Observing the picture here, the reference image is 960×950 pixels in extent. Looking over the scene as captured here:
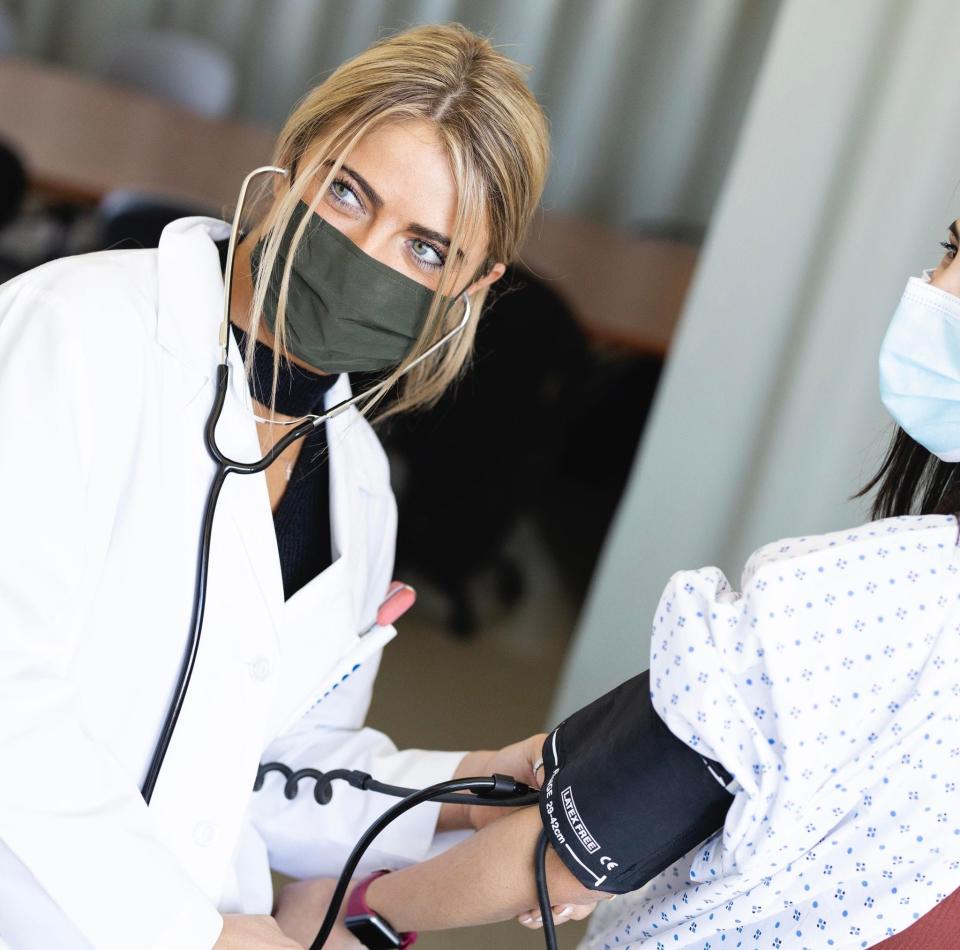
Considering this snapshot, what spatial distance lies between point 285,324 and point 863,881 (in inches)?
25.8

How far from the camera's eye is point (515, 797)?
0.99m

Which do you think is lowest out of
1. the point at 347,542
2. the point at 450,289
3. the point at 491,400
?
the point at 491,400

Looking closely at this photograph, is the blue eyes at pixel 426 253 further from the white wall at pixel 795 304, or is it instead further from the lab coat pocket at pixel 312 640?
the white wall at pixel 795 304

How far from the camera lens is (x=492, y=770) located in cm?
113

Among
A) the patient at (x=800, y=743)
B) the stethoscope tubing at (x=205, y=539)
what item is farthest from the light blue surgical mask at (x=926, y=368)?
the stethoscope tubing at (x=205, y=539)

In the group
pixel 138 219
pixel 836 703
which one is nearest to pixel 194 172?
pixel 138 219

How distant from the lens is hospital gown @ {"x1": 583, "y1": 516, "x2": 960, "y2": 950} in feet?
2.59

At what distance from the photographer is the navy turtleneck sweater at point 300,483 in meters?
1.12

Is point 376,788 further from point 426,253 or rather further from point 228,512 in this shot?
point 426,253

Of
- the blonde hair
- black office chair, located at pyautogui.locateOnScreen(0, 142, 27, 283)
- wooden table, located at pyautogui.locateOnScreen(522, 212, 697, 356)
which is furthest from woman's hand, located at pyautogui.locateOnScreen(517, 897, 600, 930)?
black office chair, located at pyautogui.locateOnScreen(0, 142, 27, 283)

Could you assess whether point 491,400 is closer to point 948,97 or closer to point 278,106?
point 948,97

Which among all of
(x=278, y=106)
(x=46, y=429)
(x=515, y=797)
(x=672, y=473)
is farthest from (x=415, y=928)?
(x=278, y=106)

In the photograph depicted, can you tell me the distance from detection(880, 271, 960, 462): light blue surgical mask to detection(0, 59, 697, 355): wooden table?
5.89 ft

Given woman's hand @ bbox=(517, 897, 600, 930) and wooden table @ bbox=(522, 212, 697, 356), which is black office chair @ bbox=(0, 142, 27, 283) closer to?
wooden table @ bbox=(522, 212, 697, 356)
